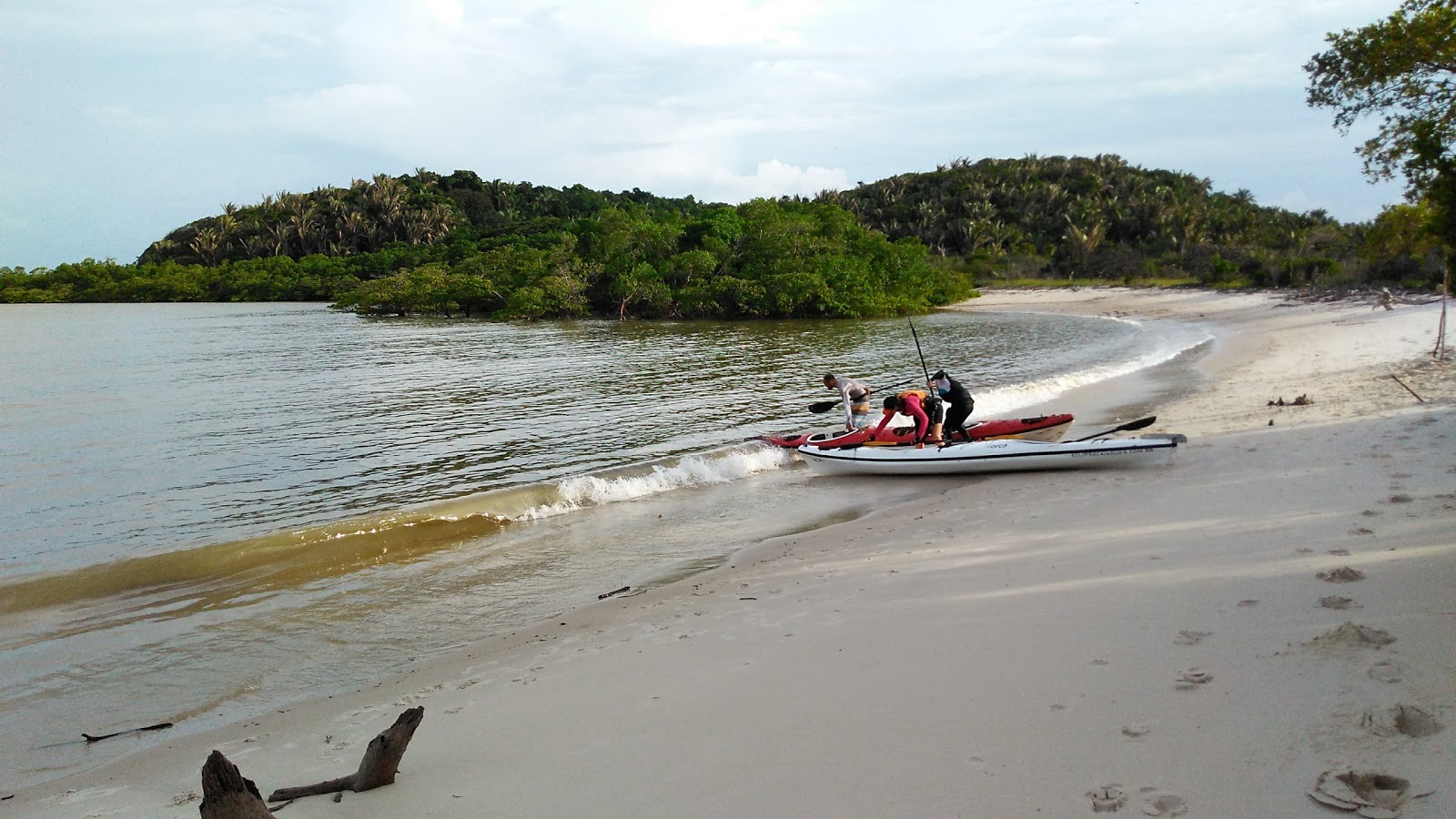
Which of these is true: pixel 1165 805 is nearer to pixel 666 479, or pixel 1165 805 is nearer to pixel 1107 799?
pixel 1107 799

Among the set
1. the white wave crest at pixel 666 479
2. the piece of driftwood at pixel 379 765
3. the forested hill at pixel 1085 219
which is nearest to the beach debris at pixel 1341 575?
the piece of driftwood at pixel 379 765

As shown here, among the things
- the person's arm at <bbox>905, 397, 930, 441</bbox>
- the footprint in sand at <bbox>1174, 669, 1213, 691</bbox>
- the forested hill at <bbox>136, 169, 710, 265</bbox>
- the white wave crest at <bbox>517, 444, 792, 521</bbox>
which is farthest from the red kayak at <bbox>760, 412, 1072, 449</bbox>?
the forested hill at <bbox>136, 169, 710, 265</bbox>

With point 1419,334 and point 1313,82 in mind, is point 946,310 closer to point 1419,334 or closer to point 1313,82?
point 1419,334

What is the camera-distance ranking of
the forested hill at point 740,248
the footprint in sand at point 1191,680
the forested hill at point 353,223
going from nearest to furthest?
the footprint in sand at point 1191,680 → the forested hill at point 740,248 → the forested hill at point 353,223

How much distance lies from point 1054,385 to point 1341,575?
15568 mm

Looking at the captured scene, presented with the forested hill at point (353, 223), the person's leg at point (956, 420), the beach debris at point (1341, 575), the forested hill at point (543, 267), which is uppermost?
the forested hill at point (353, 223)

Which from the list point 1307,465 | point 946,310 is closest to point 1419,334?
point 1307,465

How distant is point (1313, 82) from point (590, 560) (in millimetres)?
13583

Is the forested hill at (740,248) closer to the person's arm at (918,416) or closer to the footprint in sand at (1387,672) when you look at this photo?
the person's arm at (918,416)

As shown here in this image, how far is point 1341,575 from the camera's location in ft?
16.8

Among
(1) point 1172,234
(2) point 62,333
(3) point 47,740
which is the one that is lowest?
(3) point 47,740

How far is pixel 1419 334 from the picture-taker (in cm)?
2042

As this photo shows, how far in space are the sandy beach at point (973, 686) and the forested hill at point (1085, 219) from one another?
5472 centimetres

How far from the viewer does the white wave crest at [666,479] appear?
1157cm
